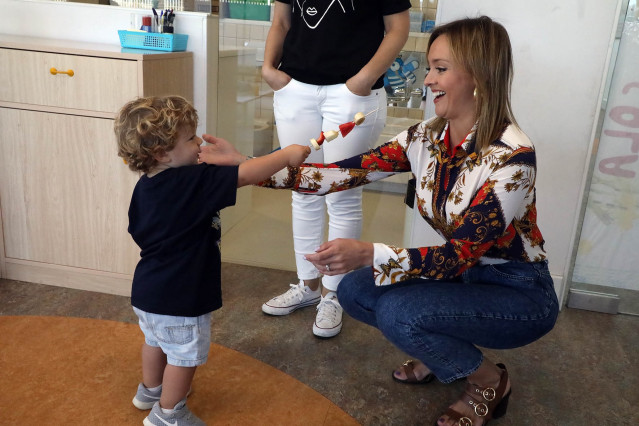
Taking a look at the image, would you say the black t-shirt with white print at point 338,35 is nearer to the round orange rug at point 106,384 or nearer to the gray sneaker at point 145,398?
the round orange rug at point 106,384

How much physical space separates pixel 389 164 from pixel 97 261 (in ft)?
3.67

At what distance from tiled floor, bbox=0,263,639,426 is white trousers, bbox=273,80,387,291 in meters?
0.25

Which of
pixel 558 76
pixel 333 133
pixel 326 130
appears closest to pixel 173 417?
pixel 333 133

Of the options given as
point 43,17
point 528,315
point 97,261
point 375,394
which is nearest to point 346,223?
point 375,394

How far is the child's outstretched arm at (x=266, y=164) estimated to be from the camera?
1.29 metres

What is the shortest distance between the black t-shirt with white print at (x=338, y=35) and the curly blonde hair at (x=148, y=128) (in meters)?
0.60

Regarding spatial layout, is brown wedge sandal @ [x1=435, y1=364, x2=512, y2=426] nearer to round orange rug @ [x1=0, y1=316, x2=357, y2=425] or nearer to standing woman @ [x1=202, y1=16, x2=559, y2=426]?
standing woman @ [x1=202, y1=16, x2=559, y2=426]

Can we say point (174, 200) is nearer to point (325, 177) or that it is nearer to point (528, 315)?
point (325, 177)

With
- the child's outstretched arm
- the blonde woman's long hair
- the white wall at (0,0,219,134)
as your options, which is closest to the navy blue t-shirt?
the child's outstretched arm

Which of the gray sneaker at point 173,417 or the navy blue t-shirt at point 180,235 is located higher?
the navy blue t-shirt at point 180,235

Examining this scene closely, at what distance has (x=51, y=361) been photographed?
5.30 ft

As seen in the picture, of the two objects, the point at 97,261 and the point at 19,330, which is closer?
the point at 19,330

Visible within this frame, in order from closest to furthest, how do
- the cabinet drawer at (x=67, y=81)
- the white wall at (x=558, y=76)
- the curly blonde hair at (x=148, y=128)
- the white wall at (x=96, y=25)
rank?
the curly blonde hair at (x=148, y=128) → the cabinet drawer at (x=67, y=81) → the white wall at (x=558, y=76) → the white wall at (x=96, y=25)

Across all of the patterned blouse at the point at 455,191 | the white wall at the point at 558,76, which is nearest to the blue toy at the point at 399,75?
the white wall at the point at 558,76
